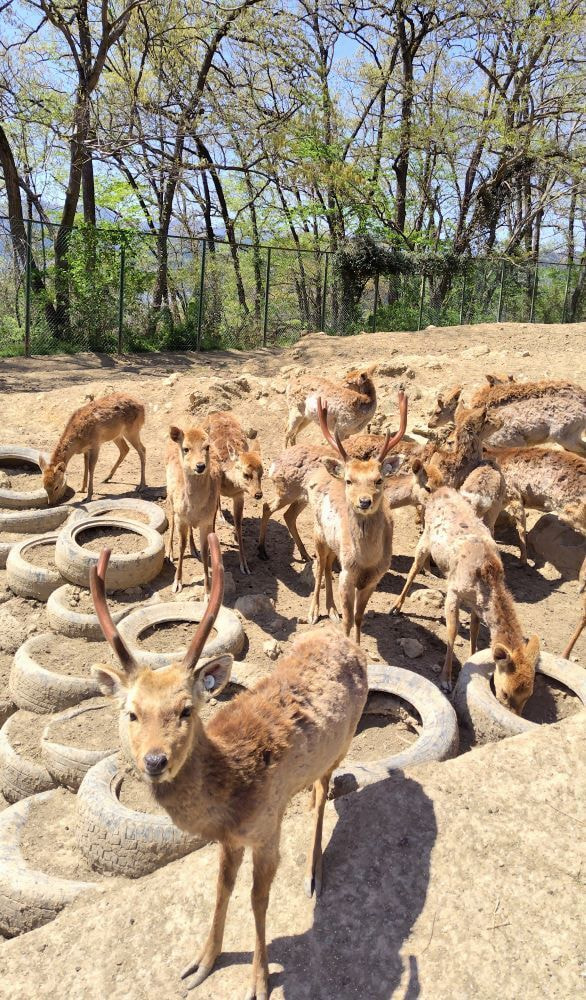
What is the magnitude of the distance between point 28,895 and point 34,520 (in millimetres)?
5253

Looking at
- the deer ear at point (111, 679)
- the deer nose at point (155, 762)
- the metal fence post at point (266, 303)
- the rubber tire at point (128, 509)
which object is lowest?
the rubber tire at point (128, 509)

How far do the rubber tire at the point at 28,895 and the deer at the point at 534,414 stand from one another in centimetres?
822

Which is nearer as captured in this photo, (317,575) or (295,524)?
(317,575)

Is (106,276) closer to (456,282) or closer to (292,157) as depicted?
(292,157)

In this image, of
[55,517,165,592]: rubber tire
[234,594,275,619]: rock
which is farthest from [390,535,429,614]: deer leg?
[55,517,165,592]: rubber tire

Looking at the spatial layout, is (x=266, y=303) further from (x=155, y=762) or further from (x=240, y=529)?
(x=155, y=762)

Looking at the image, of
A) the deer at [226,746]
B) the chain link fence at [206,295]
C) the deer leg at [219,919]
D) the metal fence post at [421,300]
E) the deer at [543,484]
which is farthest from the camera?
the metal fence post at [421,300]

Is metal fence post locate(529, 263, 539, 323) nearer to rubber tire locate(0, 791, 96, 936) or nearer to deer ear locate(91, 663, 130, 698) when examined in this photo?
rubber tire locate(0, 791, 96, 936)

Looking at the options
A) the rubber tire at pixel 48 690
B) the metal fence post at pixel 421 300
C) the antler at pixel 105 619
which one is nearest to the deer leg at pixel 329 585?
the rubber tire at pixel 48 690

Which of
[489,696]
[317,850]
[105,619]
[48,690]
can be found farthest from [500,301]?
[105,619]

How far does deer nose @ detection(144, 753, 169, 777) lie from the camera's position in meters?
2.94

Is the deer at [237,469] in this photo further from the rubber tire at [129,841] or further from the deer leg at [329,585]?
Answer: the rubber tire at [129,841]

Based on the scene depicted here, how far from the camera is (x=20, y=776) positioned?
517cm

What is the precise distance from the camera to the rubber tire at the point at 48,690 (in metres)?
5.73
